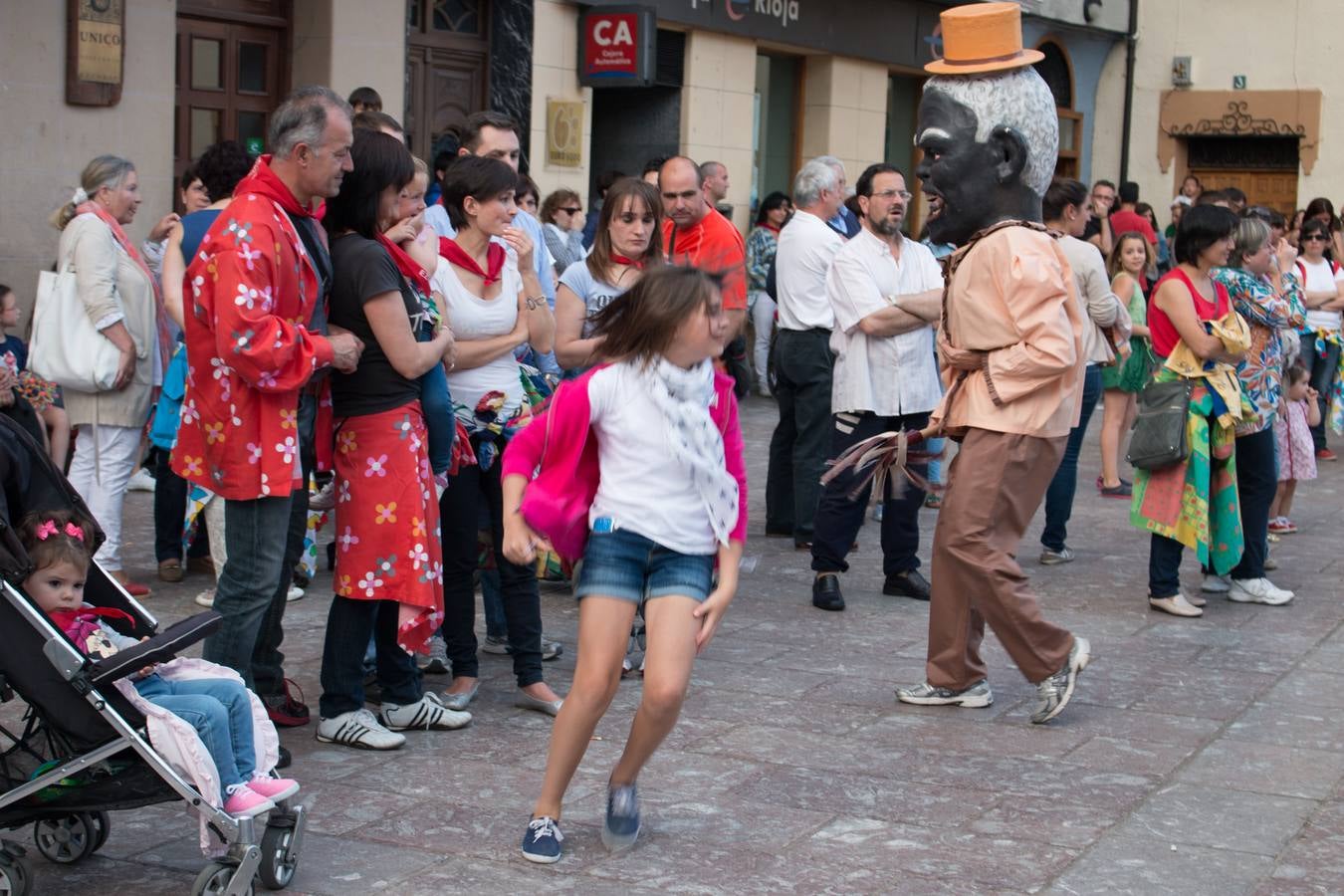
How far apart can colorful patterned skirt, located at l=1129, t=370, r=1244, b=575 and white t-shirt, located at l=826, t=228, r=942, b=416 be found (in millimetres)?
1014

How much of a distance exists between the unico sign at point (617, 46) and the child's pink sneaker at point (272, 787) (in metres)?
12.2

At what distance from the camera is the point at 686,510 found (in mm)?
4605

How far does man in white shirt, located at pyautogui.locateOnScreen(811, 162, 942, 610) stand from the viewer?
7.88 m

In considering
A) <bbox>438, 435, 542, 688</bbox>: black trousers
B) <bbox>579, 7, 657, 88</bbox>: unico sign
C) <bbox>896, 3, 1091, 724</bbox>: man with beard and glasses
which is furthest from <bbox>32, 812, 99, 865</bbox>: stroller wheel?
<bbox>579, 7, 657, 88</bbox>: unico sign

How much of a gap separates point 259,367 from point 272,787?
47.4 inches

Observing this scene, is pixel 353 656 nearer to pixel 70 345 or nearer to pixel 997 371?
pixel 997 371

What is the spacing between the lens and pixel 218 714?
4219 mm

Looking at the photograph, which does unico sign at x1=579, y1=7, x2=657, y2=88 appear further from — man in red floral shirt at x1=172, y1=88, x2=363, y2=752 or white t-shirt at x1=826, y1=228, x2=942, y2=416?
man in red floral shirt at x1=172, y1=88, x2=363, y2=752

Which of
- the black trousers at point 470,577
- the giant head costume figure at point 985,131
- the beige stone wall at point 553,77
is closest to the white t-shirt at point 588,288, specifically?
the black trousers at point 470,577

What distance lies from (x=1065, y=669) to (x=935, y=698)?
47 cm

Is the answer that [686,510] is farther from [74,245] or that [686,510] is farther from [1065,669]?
[74,245]

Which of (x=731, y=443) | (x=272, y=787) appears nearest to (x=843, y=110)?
(x=731, y=443)

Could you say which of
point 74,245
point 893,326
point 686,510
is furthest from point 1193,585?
point 74,245

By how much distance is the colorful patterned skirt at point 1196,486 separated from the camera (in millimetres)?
7859
